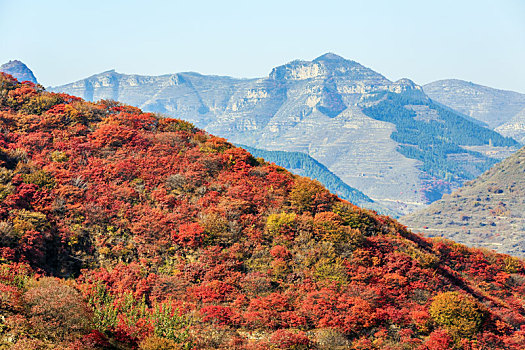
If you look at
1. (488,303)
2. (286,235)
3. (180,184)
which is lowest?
(488,303)

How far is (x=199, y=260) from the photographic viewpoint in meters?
30.4

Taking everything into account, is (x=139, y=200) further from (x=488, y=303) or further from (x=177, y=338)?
(x=488, y=303)

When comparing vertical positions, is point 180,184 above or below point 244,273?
above

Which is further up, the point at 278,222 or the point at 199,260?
the point at 278,222

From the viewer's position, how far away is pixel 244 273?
3006 cm

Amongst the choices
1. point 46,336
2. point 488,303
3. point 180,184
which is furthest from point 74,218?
point 488,303

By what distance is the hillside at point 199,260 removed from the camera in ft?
76.1

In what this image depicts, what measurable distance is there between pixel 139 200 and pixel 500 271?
30.9 m

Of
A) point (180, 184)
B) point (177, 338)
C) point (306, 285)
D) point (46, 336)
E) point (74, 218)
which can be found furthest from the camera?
point (180, 184)

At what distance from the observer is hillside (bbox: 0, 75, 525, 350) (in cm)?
2319

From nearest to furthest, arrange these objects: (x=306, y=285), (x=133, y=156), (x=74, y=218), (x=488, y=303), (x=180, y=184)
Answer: (x=306, y=285)
(x=74, y=218)
(x=488, y=303)
(x=180, y=184)
(x=133, y=156)

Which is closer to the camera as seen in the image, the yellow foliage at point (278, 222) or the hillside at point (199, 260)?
the hillside at point (199, 260)

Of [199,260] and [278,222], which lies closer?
[199,260]

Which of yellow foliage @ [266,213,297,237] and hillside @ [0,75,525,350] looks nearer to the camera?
hillside @ [0,75,525,350]
